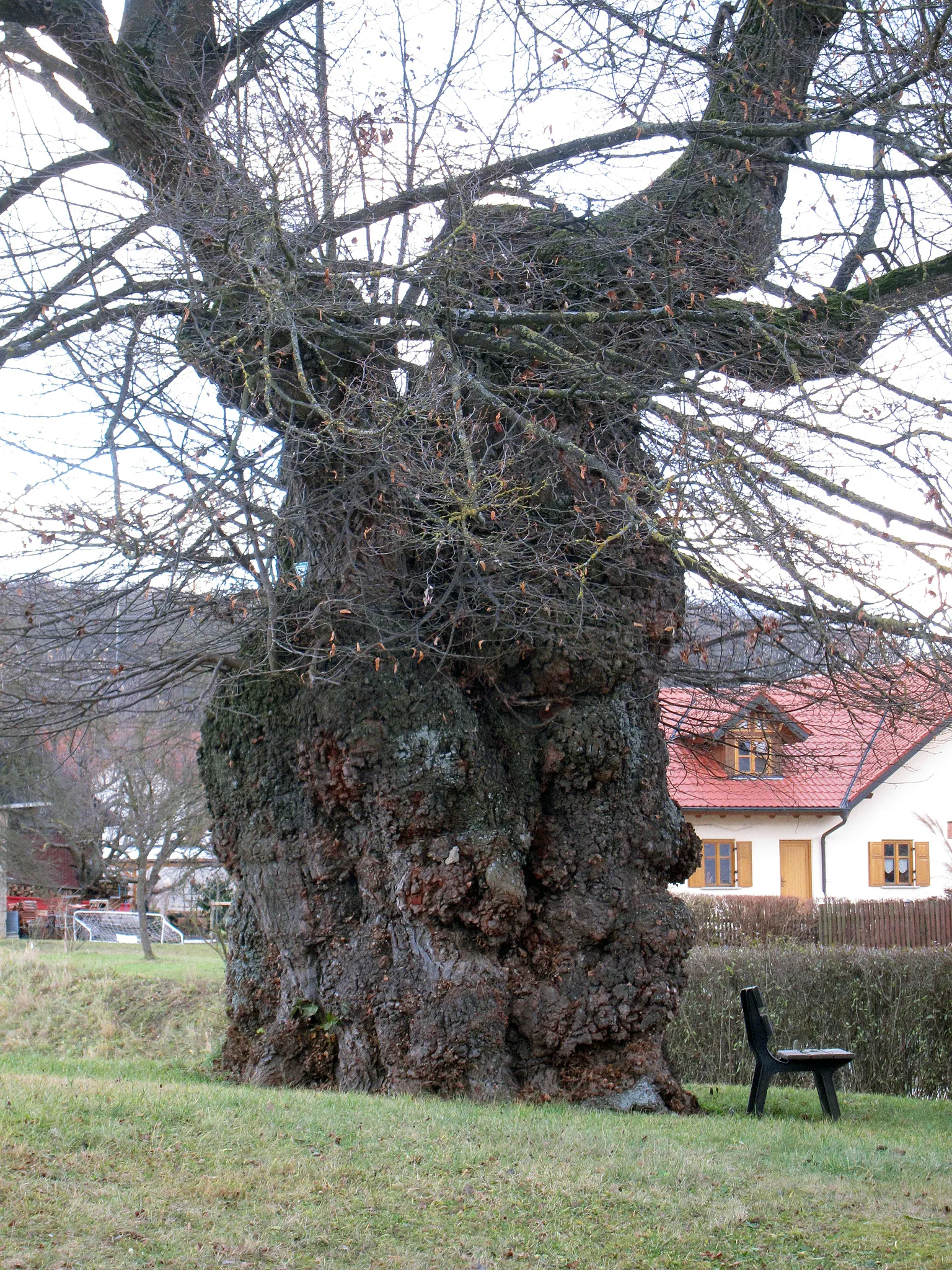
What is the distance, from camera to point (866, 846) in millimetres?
26922

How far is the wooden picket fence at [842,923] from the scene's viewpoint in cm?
1883

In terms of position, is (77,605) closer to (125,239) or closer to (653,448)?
(125,239)

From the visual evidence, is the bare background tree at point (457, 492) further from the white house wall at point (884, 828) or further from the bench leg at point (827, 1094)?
the white house wall at point (884, 828)

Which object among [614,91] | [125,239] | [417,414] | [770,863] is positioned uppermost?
[614,91]

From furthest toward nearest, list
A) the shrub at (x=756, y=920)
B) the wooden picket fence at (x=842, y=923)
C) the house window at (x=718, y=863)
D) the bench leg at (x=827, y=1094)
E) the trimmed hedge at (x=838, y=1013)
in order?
the house window at (x=718, y=863) → the wooden picket fence at (x=842, y=923) → the shrub at (x=756, y=920) → the trimmed hedge at (x=838, y=1013) → the bench leg at (x=827, y=1094)

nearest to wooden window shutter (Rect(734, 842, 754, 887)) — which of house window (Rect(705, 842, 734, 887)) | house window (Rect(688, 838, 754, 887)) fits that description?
house window (Rect(688, 838, 754, 887))

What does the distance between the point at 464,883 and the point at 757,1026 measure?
8.47 ft

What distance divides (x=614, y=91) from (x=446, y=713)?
4416mm

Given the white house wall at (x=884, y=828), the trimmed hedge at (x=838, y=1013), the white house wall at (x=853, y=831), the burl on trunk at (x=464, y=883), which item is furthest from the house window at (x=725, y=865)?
the burl on trunk at (x=464, y=883)

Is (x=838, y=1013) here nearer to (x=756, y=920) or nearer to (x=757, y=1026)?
(x=757, y=1026)

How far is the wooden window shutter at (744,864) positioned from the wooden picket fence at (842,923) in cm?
737

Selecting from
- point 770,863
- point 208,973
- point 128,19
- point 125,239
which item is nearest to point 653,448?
point 125,239

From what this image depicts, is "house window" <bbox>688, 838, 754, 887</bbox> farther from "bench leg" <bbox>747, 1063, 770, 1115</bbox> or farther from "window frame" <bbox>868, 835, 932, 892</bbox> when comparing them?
"bench leg" <bbox>747, 1063, 770, 1115</bbox>

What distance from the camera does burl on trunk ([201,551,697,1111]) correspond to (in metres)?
8.30
